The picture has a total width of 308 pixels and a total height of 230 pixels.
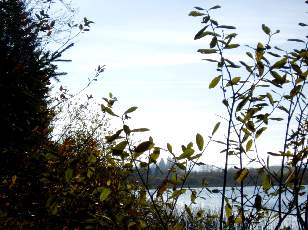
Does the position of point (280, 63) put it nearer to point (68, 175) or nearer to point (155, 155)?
point (155, 155)

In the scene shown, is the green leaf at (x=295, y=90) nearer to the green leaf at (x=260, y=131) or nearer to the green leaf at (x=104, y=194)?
the green leaf at (x=260, y=131)

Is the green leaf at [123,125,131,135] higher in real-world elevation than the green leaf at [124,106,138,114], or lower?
lower

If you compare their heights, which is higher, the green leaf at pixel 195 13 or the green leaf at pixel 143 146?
the green leaf at pixel 195 13

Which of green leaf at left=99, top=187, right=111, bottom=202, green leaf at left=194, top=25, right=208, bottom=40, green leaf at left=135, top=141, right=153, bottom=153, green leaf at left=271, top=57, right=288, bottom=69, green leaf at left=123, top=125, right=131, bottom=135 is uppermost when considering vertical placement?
green leaf at left=194, top=25, right=208, bottom=40

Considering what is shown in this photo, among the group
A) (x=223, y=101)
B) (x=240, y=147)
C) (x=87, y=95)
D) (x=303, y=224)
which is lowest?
(x=303, y=224)

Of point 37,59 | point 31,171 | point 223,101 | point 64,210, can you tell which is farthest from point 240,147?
point 37,59

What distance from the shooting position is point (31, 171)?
A: 18.6 ft

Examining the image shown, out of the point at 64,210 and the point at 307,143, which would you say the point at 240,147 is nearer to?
the point at 307,143

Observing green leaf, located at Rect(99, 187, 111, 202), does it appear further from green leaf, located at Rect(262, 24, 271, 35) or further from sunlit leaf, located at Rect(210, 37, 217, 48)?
green leaf, located at Rect(262, 24, 271, 35)

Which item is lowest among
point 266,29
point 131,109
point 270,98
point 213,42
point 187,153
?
point 187,153

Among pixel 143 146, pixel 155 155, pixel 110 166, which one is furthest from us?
pixel 110 166

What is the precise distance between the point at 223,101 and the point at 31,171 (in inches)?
174

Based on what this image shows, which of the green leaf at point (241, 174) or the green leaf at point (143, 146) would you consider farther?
the green leaf at point (241, 174)

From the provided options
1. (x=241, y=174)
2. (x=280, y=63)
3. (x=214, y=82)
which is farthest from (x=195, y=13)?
(x=241, y=174)
